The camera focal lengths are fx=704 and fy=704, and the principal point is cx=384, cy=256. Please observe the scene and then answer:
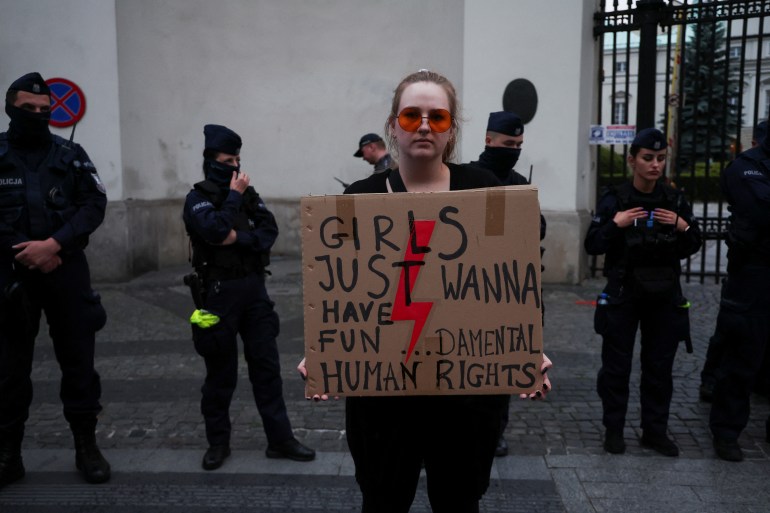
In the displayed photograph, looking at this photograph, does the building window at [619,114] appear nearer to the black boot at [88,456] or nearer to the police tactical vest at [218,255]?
the police tactical vest at [218,255]

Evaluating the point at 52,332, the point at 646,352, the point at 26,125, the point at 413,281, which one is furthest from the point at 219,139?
the point at 646,352

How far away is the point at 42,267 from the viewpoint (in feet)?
12.1

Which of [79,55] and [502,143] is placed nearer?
[502,143]

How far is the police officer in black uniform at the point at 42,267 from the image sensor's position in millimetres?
3721

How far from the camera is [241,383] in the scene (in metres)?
5.62

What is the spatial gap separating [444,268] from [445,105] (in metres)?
0.52

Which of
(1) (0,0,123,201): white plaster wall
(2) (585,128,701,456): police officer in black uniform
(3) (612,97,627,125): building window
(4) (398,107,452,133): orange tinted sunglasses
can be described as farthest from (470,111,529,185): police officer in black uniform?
(1) (0,0,123,201): white plaster wall

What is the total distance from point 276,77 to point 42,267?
811 cm

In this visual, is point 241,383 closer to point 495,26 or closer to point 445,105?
point 445,105

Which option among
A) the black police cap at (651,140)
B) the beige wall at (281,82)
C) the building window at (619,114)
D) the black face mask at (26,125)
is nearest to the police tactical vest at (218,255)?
the black face mask at (26,125)

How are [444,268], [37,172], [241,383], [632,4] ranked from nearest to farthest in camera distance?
[444,268]
[37,172]
[241,383]
[632,4]

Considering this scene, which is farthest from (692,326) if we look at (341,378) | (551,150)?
(341,378)

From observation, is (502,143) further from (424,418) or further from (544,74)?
Result: (544,74)

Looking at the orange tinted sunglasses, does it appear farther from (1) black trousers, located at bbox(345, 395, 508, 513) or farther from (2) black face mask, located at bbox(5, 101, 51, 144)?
(2) black face mask, located at bbox(5, 101, 51, 144)
